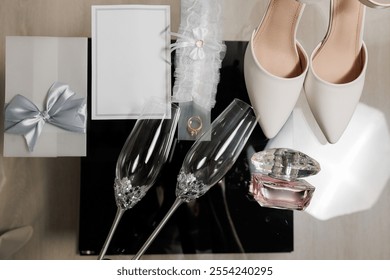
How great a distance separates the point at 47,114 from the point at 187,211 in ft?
0.99

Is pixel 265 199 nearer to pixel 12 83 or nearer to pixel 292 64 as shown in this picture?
pixel 292 64

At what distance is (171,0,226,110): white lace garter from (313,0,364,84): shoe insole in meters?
0.18

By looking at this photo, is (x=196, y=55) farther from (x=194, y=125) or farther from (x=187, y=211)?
(x=187, y=211)

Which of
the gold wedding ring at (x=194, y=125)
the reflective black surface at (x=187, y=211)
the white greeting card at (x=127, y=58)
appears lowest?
the reflective black surface at (x=187, y=211)

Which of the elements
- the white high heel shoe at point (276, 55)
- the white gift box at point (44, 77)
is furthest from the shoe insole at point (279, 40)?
the white gift box at point (44, 77)

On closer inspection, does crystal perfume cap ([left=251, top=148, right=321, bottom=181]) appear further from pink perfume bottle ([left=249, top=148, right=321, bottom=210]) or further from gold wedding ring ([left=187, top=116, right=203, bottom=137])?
gold wedding ring ([left=187, top=116, right=203, bottom=137])

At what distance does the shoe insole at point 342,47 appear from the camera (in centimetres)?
71

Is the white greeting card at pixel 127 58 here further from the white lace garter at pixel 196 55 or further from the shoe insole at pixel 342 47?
the shoe insole at pixel 342 47

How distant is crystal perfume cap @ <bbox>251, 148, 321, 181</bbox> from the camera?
692mm

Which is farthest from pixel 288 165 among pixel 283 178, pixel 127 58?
pixel 127 58

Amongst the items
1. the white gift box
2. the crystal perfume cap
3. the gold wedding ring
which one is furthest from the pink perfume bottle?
the white gift box

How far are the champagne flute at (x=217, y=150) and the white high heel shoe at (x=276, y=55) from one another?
0.09 ft

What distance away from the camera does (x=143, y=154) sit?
677mm
